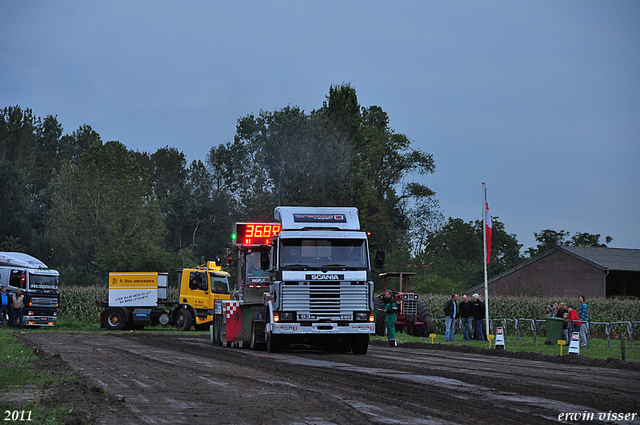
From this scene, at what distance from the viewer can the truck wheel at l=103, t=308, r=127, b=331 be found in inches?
1564

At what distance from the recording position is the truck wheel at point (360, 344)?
20766mm

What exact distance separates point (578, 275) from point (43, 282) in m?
35.6

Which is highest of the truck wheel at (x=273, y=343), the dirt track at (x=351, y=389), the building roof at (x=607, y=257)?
the building roof at (x=607, y=257)

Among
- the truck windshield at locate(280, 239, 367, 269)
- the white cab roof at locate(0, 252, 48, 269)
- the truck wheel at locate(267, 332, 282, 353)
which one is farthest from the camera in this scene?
the white cab roof at locate(0, 252, 48, 269)

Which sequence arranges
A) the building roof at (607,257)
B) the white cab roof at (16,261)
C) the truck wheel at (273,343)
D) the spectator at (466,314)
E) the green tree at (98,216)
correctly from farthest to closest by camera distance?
1. the green tree at (98,216)
2. the building roof at (607,257)
3. the white cab roof at (16,261)
4. the spectator at (466,314)
5. the truck wheel at (273,343)

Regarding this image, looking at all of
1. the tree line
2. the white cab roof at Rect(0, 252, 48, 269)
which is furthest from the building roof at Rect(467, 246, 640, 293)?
the white cab roof at Rect(0, 252, 48, 269)

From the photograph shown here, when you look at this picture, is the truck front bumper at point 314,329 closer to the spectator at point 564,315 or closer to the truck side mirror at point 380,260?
the truck side mirror at point 380,260

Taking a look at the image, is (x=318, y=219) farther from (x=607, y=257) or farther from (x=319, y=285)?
(x=607, y=257)

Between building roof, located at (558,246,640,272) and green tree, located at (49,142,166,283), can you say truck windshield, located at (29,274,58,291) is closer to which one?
green tree, located at (49,142,166,283)

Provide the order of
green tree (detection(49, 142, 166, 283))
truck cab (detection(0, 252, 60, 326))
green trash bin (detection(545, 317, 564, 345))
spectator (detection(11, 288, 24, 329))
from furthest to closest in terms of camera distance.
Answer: green tree (detection(49, 142, 166, 283))
truck cab (detection(0, 252, 60, 326))
spectator (detection(11, 288, 24, 329))
green trash bin (detection(545, 317, 564, 345))

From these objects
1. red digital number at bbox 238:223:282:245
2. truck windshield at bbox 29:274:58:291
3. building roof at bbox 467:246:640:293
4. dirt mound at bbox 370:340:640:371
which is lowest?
dirt mound at bbox 370:340:640:371

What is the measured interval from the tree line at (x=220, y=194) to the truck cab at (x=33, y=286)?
9874 millimetres

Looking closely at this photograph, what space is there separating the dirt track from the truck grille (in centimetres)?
122

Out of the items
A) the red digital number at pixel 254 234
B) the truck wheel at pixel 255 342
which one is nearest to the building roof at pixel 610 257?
the red digital number at pixel 254 234
